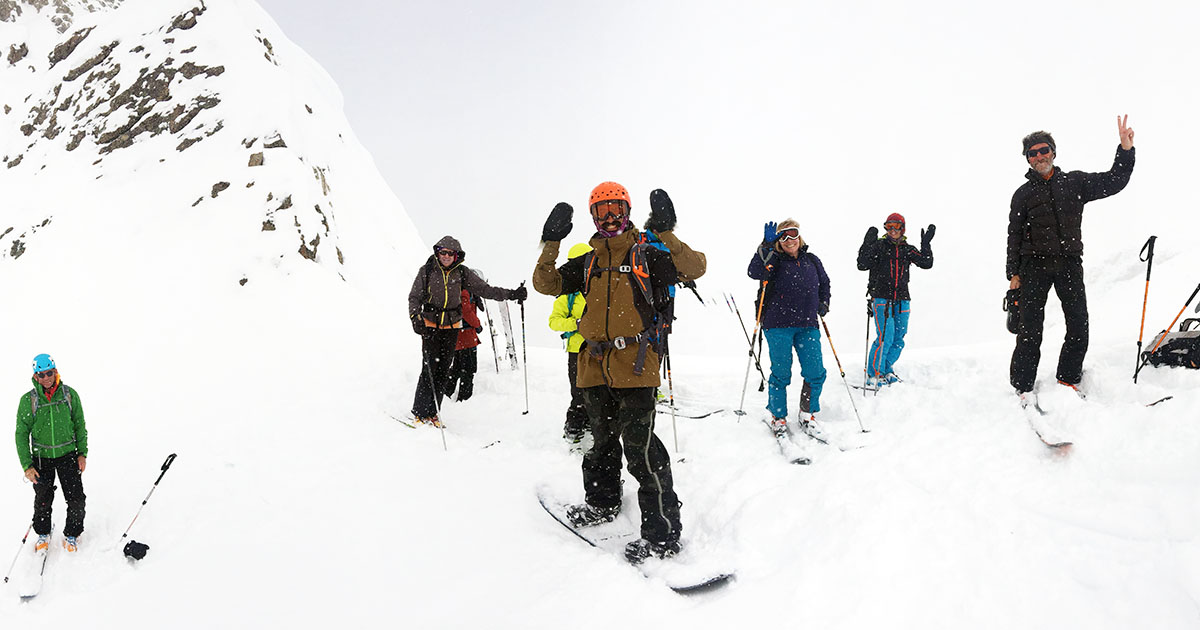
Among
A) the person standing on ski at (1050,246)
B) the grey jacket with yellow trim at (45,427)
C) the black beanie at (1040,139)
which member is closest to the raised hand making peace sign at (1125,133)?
the person standing on ski at (1050,246)

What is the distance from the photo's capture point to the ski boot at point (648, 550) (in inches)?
155

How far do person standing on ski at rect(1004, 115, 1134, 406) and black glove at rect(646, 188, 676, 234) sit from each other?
344 centimetres

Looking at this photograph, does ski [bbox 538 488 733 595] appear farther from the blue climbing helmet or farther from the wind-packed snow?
the blue climbing helmet

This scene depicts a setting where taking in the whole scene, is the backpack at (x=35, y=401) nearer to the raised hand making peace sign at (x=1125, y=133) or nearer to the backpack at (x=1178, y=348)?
the raised hand making peace sign at (x=1125, y=133)

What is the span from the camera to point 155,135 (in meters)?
15.6

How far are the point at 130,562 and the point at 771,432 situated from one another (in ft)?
19.3

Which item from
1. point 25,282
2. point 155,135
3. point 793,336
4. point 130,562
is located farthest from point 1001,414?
point 155,135

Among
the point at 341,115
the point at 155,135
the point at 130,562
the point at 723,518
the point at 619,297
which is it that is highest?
the point at 341,115

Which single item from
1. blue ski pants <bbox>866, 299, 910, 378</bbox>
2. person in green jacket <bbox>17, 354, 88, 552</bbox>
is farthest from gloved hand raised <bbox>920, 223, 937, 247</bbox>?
person in green jacket <bbox>17, 354, 88, 552</bbox>

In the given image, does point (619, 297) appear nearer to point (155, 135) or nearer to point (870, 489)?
point (870, 489)

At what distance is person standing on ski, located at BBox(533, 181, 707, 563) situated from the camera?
3961 millimetres

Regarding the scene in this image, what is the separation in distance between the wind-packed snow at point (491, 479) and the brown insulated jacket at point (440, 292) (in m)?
1.40

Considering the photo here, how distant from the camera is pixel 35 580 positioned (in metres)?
4.84

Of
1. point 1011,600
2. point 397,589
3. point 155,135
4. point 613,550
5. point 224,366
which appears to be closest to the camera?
point 1011,600
